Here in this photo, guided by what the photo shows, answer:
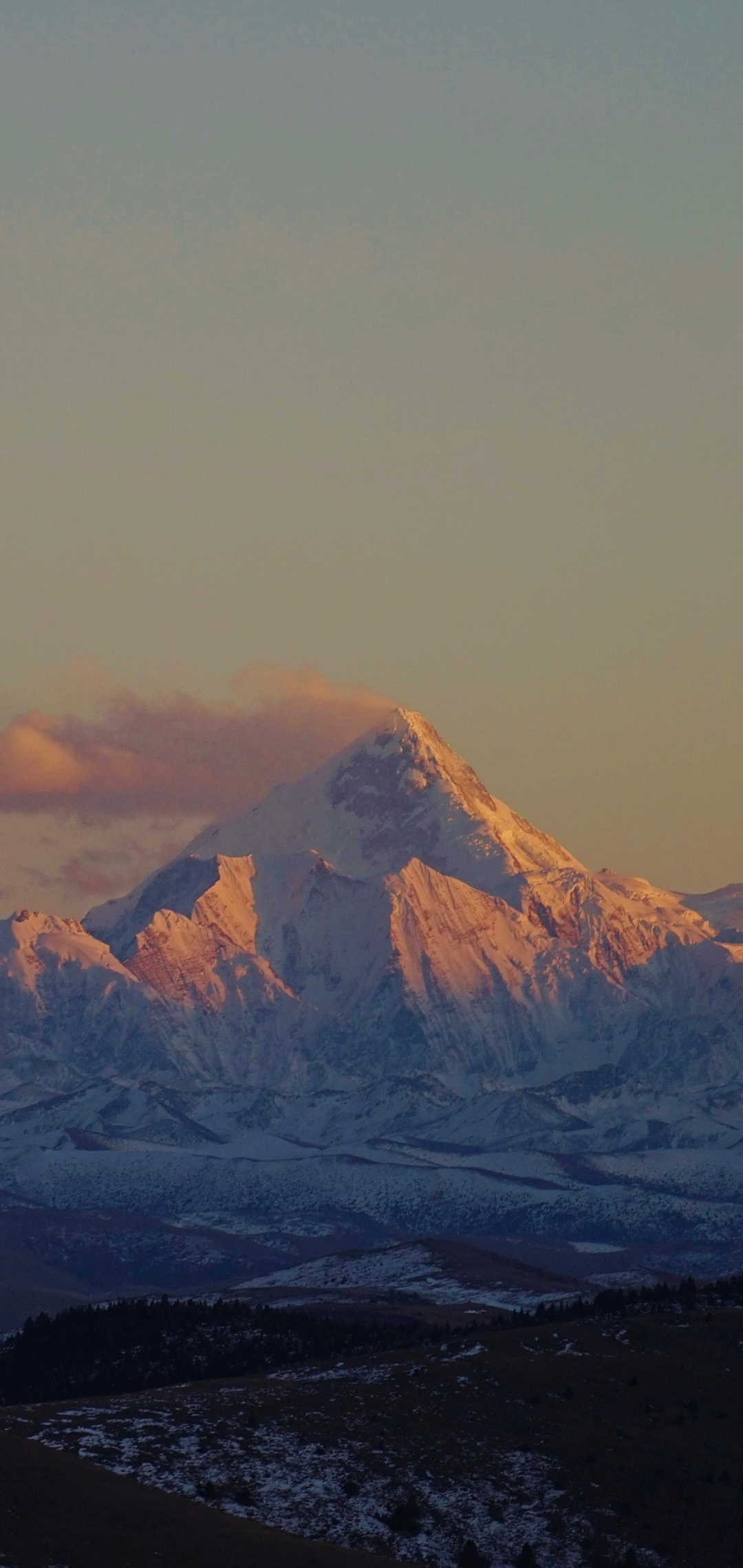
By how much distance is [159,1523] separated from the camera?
88.5 metres

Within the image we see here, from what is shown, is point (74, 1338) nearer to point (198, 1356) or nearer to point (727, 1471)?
point (198, 1356)

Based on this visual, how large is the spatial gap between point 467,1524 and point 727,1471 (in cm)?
1314

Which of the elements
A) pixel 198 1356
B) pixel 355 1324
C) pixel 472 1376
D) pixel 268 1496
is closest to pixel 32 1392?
pixel 198 1356

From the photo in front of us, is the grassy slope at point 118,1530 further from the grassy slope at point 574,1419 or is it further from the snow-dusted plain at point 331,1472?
the snow-dusted plain at point 331,1472

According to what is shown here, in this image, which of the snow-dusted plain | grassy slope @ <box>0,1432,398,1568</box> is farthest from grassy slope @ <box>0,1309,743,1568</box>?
grassy slope @ <box>0,1432,398,1568</box>

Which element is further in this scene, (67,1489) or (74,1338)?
(74,1338)

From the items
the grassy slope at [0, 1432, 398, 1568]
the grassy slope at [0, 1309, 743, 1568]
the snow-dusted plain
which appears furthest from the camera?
the grassy slope at [0, 1309, 743, 1568]

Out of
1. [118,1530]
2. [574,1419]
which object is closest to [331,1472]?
[574,1419]

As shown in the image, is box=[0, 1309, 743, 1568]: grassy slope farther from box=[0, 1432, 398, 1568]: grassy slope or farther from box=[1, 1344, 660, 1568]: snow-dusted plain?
box=[0, 1432, 398, 1568]: grassy slope

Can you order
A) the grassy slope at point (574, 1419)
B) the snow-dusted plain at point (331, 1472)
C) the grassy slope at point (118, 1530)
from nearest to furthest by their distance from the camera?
1. the grassy slope at point (118, 1530)
2. the snow-dusted plain at point (331, 1472)
3. the grassy slope at point (574, 1419)

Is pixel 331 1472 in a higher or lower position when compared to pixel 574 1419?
higher

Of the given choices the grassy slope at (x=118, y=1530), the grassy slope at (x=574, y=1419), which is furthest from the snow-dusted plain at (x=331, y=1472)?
the grassy slope at (x=118, y=1530)

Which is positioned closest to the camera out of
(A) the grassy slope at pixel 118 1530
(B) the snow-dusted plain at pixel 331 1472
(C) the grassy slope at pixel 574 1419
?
(A) the grassy slope at pixel 118 1530

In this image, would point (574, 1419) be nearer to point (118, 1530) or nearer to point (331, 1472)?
point (331, 1472)
